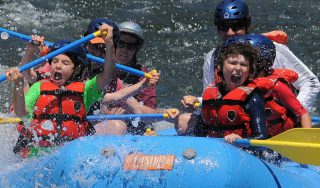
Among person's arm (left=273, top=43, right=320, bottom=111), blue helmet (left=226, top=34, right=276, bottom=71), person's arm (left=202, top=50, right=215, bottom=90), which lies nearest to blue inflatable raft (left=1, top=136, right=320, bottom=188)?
blue helmet (left=226, top=34, right=276, bottom=71)

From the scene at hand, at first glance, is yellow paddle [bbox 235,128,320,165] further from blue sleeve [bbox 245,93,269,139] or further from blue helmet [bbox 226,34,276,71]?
blue helmet [bbox 226,34,276,71]

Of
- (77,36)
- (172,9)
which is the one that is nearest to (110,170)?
(77,36)

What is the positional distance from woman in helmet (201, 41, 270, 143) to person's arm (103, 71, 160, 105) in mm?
542

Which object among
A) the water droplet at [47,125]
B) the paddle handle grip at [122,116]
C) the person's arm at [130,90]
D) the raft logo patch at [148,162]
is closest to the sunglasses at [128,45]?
Answer: the person's arm at [130,90]

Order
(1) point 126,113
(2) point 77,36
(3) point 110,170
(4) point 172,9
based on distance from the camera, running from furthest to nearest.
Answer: (4) point 172,9
(2) point 77,36
(1) point 126,113
(3) point 110,170

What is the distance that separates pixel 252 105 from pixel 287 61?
1127 mm

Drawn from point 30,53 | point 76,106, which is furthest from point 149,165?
point 30,53

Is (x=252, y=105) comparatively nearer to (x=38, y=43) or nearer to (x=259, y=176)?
(x=259, y=176)

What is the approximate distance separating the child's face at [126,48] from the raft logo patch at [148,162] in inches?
92.9

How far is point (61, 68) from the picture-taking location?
497 cm

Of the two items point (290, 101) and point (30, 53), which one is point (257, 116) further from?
point (30, 53)

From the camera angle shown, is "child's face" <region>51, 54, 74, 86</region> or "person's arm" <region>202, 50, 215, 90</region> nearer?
"child's face" <region>51, 54, 74, 86</region>

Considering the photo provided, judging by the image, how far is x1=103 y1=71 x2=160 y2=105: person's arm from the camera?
5.24 m

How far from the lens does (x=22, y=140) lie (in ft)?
16.1
